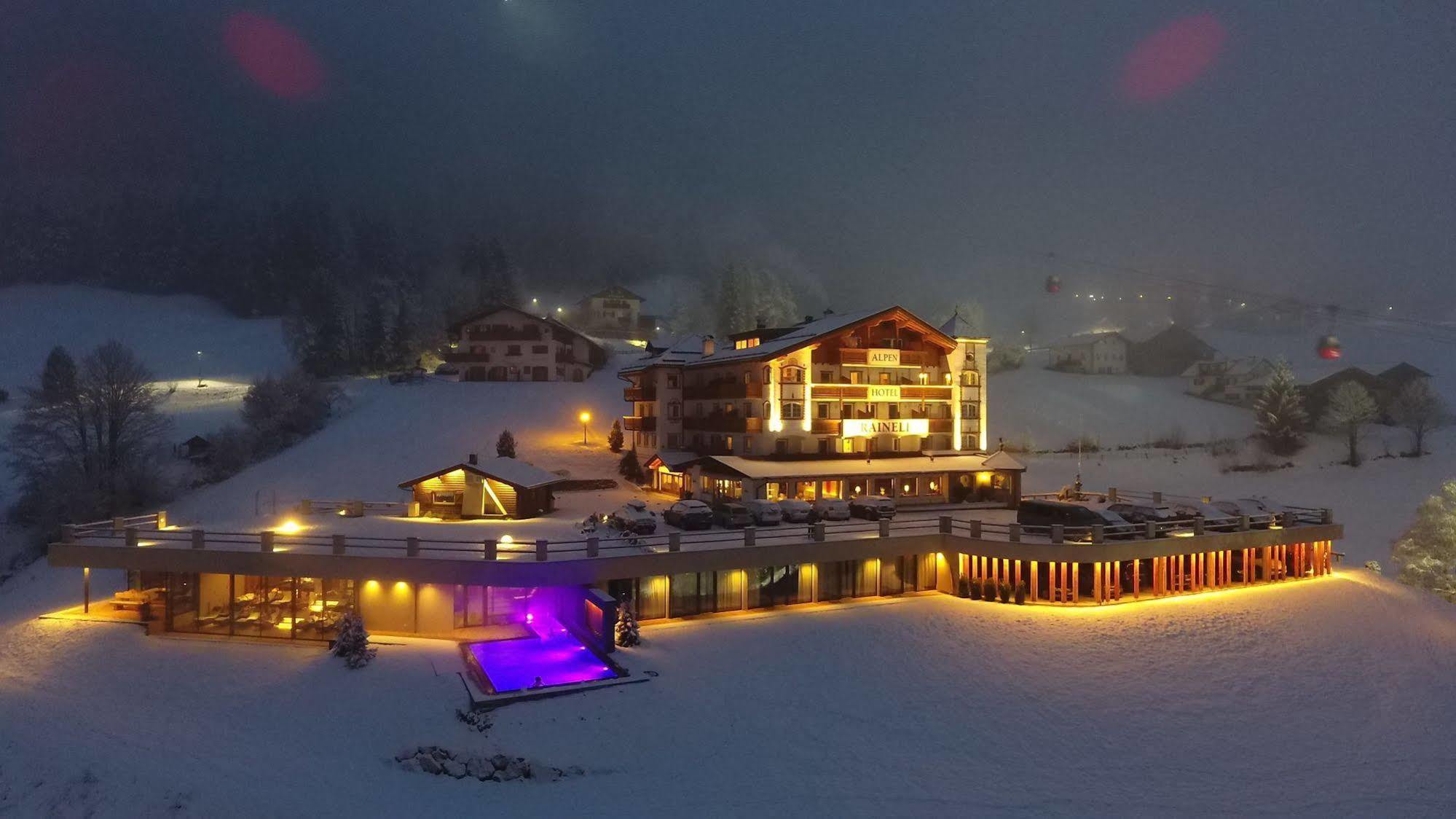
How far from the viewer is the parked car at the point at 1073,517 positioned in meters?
31.3

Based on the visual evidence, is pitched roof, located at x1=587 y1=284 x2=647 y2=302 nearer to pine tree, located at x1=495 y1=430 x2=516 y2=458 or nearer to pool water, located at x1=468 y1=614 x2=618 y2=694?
pine tree, located at x1=495 y1=430 x2=516 y2=458

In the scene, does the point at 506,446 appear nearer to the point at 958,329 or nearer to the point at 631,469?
the point at 631,469

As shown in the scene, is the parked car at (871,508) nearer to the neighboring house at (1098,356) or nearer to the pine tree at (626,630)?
the pine tree at (626,630)

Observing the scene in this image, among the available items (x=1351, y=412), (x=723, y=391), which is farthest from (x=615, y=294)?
(x=1351, y=412)

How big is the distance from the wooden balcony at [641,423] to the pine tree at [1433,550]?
4223 centimetres

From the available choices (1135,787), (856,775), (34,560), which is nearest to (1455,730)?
(1135,787)

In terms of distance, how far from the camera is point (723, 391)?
47.9 m

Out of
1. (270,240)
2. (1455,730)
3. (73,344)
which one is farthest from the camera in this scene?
(270,240)

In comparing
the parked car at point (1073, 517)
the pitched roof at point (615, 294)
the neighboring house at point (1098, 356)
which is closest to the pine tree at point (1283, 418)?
the neighboring house at point (1098, 356)

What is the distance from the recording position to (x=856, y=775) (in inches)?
752

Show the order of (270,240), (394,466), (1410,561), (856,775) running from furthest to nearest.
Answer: (270,240) < (394,466) < (1410,561) < (856,775)

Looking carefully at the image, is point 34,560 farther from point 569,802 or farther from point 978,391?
point 978,391

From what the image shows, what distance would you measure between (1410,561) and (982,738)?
3195cm

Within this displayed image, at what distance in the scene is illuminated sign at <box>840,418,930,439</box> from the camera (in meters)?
45.9
